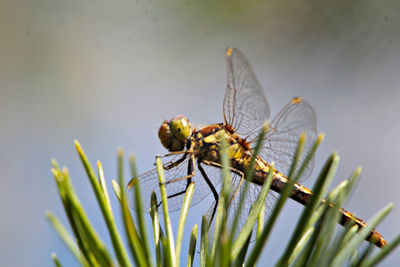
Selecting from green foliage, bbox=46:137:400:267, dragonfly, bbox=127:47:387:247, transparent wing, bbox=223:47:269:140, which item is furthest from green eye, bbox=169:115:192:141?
green foliage, bbox=46:137:400:267

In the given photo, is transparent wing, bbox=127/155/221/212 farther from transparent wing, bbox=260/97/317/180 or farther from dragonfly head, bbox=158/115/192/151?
transparent wing, bbox=260/97/317/180

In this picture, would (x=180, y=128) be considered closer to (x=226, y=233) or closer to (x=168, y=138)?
(x=168, y=138)

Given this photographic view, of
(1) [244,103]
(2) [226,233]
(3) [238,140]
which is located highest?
(1) [244,103]

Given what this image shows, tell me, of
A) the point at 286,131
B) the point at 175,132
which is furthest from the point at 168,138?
the point at 286,131

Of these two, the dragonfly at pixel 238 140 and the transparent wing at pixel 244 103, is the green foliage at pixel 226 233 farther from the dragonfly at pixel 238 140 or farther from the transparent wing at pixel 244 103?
the transparent wing at pixel 244 103

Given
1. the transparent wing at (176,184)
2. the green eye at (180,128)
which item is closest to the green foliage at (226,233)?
the transparent wing at (176,184)

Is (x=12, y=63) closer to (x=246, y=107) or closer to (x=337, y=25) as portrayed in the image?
(x=246, y=107)
